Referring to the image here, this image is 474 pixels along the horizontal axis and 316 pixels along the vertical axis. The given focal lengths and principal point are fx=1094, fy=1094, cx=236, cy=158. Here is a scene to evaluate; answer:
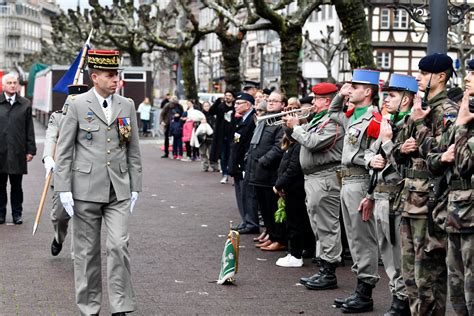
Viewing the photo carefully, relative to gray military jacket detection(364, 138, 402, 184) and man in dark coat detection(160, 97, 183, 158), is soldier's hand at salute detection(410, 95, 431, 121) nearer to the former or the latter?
gray military jacket detection(364, 138, 402, 184)

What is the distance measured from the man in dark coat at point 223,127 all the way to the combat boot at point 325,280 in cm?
1083

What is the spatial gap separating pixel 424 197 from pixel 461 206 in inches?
35.0

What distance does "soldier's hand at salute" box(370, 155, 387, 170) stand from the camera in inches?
335

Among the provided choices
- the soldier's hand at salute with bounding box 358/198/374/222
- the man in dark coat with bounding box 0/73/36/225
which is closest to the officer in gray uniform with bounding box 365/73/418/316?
the soldier's hand at salute with bounding box 358/198/374/222

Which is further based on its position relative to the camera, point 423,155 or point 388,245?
point 388,245

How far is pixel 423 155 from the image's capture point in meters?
7.42

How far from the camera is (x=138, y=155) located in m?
8.68

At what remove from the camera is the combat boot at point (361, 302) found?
9.03 metres

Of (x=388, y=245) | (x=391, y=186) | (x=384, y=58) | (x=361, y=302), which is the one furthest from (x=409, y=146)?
(x=384, y=58)

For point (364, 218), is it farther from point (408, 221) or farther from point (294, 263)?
point (294, 263)

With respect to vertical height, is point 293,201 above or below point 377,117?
below

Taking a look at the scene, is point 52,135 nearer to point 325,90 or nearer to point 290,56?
point 325,90

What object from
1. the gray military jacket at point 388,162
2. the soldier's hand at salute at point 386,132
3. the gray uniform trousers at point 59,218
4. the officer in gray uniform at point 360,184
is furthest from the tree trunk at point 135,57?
the soldier's hand at salute at point 386,132

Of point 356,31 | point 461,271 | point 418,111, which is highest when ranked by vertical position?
point 356,31
